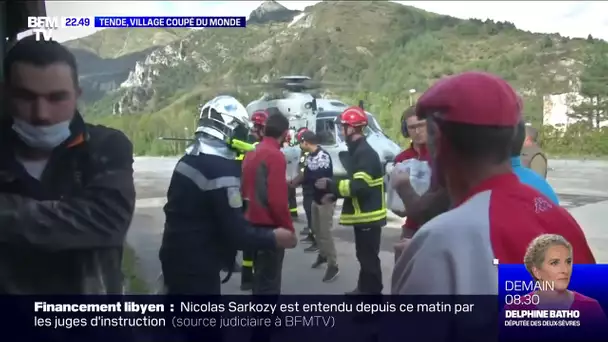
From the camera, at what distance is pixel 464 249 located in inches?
93.9

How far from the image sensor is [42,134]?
107 inches

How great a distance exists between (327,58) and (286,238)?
2.46ft

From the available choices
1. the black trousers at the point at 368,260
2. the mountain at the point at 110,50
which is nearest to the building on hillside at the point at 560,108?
the black trousers at the point at 368,260

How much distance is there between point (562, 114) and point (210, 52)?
1.46m

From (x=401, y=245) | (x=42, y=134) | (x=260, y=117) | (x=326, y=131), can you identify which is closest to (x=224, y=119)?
(x=260, y=117)

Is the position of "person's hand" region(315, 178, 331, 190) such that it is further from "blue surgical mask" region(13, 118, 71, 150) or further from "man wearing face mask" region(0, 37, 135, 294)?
"blue surgical mask" region(13, 118, 71, 150)

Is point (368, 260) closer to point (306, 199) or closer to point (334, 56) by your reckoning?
point (306, 199)

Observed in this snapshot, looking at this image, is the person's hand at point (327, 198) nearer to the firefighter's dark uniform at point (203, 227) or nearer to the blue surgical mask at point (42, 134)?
the firefighter's dark uniform at point (203, 227)

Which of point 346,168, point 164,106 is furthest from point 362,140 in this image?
point 164,106

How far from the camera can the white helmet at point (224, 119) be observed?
2.72 meters

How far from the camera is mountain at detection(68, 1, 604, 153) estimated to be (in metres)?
2.71

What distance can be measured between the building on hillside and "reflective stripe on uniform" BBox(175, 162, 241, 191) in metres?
1.28

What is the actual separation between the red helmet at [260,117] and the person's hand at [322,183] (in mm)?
322

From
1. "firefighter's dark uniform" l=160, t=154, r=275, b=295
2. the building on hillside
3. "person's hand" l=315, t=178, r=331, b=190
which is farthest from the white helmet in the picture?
the building on hillside
